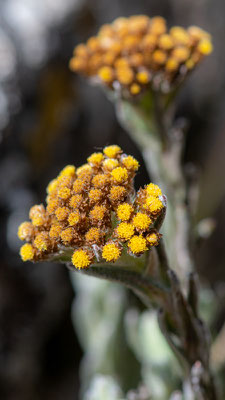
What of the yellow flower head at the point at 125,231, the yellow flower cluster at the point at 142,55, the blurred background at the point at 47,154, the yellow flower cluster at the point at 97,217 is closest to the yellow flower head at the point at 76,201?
the yellow flower cluster at the point at 97,217

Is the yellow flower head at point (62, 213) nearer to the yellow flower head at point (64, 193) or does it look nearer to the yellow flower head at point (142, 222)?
the yellow flower head at point (64, 193)

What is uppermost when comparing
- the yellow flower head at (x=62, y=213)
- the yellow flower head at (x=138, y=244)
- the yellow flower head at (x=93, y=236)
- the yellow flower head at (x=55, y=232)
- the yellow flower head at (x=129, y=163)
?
the yellow flower head at (x=129, y=163)

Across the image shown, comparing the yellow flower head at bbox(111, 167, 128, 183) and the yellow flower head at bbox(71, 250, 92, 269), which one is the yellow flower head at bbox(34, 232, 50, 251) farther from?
the yellow flower head at bbox(111, 167, 128, 183)

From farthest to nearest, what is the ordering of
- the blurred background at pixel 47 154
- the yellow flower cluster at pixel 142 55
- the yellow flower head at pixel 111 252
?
the blurred background at pixel 47 154, the yellow flower cluster at pixel 142 55, the yellow flower head at pixel 111 252

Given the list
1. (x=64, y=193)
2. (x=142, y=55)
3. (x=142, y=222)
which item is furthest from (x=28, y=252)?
(x=142, y=55)

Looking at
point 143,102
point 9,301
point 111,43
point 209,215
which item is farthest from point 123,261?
point 209,215

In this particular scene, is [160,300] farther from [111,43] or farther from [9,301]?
[9,301]
